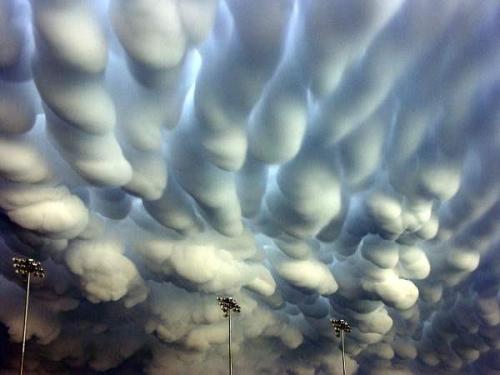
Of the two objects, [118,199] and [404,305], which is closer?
[118,199]

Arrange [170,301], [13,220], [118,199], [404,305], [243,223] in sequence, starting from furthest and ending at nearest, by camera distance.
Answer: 1. [170,301]
2. [404,305]
3. [243,223]
4. [118,199]
5. [13,220]

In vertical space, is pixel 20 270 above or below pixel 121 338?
below

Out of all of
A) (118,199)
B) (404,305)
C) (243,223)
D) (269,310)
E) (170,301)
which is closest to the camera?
(118,199)

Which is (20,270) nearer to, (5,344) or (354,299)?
(354,299)

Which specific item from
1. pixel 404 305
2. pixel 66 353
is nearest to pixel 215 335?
pixel 66 353

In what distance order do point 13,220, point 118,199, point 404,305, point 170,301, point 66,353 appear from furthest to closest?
point 66,353 < point 170,301 < point 404,305 < point 118,199 < point 13,220

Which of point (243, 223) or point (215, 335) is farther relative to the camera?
point (215, 335)

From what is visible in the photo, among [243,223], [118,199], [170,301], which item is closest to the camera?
[118,199]

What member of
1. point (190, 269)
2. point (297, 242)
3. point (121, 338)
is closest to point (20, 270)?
point (190, 269)

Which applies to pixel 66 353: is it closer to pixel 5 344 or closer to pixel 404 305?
pixel 5 344
